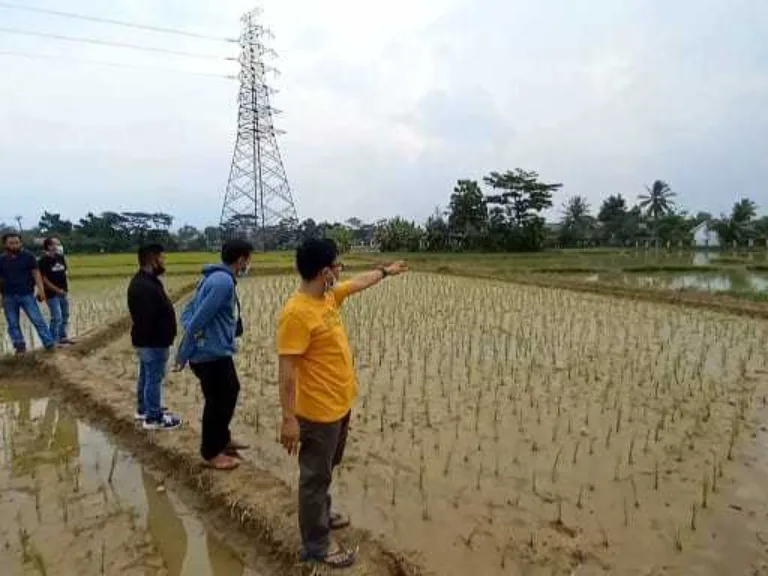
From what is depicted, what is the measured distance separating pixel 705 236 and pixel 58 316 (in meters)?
69.5

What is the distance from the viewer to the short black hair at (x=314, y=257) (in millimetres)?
2758

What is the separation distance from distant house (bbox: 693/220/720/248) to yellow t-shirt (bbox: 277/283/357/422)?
65.7m

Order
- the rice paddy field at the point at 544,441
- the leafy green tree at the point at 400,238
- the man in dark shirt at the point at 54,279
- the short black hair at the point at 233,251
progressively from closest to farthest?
the rice paddy field at the point at 544,441 < the short black hair at the point at 233,251 < the man in dark shirt at the point at 54,279 < the leafy green tree at the point at 400,238

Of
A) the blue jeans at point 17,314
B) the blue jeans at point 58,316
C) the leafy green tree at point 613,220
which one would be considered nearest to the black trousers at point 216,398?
the blue jeans at point 17,314

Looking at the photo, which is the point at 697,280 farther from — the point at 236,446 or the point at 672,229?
the point at 672,229

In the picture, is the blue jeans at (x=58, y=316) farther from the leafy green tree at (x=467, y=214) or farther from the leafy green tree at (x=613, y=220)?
the leafy green tree at (x=613, y=220)

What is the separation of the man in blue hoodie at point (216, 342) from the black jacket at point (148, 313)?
692 millimetres

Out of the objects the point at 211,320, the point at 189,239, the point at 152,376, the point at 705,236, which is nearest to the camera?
the point at 211,320

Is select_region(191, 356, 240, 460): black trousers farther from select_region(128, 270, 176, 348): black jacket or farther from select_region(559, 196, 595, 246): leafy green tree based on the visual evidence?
select_region(559, 196, 595, 246): leafy green tree

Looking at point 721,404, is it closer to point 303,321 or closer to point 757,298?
point 303,321

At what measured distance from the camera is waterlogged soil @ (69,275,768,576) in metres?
3.19

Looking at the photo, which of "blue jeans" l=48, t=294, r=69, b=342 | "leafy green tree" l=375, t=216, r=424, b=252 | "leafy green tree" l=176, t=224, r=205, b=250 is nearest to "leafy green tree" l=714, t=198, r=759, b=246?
"leafy green tree" l=375, t=216, r=424, b=252

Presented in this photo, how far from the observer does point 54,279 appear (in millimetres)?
7785

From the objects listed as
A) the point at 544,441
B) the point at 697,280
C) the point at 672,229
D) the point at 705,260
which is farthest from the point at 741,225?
the point at 544,441
